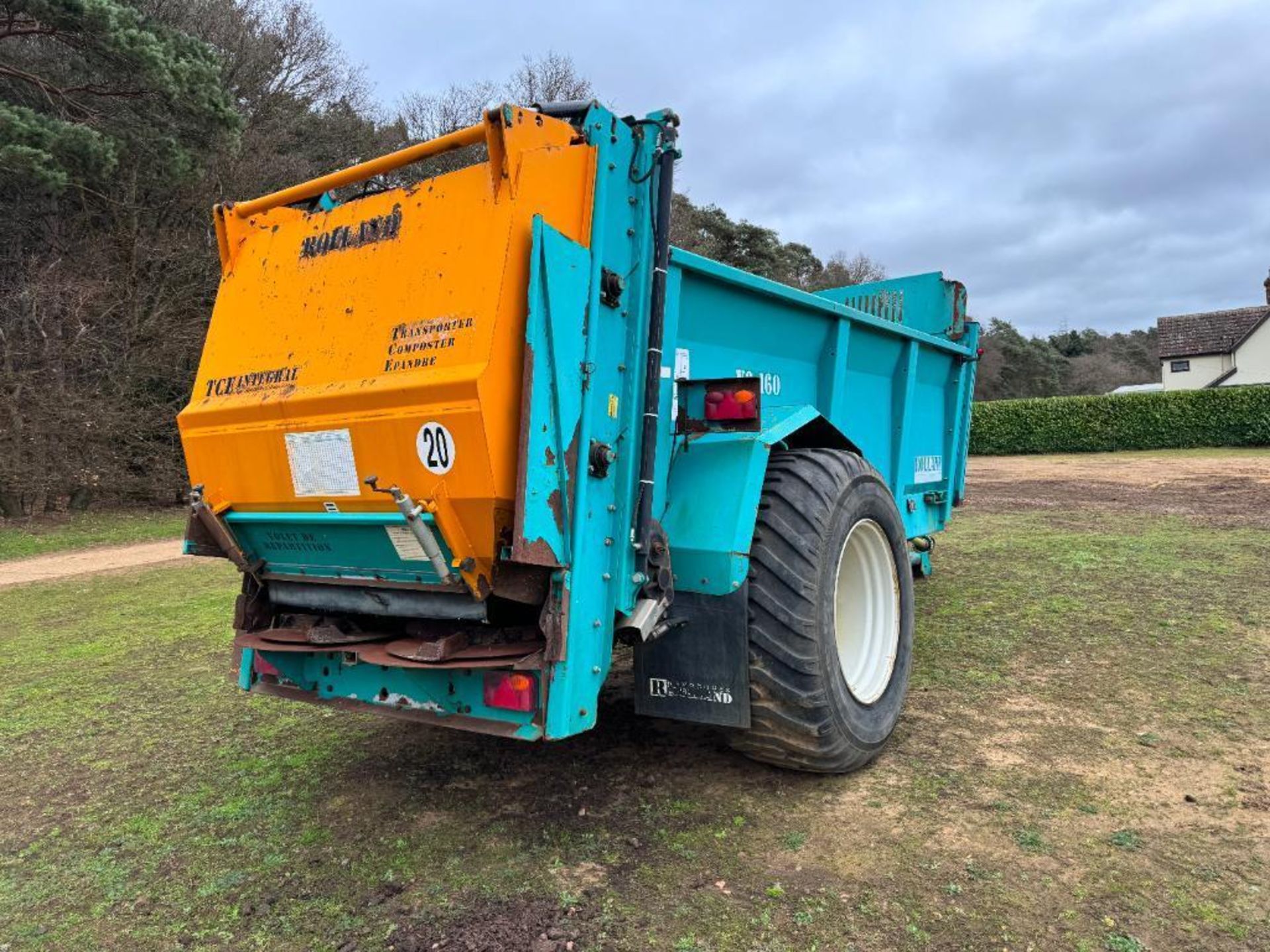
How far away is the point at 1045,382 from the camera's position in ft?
211

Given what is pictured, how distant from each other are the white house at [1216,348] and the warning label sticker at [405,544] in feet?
156

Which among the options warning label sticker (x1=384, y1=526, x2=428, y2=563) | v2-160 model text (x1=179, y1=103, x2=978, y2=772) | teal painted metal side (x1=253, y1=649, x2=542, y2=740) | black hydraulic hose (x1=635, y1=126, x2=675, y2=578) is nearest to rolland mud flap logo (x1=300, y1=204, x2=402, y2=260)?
v2-160 model text (x1=179, y1=103, x2=978, y2=772)

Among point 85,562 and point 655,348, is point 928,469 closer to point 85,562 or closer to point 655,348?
point 655,348

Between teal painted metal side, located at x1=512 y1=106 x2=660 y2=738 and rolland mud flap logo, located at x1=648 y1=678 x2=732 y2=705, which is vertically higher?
teal painted metal side, located at x1=512 y1=106 x2=660 y2=738

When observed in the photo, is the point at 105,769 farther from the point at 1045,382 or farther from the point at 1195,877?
the point at 1045,382

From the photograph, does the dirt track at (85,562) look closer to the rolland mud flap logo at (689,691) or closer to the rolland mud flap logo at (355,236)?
the rolland mud flap logo at (355,236)

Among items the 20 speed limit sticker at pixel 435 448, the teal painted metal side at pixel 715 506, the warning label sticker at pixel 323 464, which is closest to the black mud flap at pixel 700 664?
the teal painted metal side at pixel 715 506

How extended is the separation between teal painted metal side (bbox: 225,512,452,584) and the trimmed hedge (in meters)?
25.9

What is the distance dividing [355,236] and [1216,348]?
166ft

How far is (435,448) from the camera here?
2594mm

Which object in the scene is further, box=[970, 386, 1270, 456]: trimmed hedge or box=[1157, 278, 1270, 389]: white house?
box=[1157, 278, 1270, 389]: white house

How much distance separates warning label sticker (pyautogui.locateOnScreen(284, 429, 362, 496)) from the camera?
9.20ft

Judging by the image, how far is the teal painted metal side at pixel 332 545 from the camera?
9.12 feet

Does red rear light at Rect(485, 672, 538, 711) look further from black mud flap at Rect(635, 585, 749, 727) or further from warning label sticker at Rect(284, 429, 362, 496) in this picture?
warning label sticker at Rect(284, 429, 362, 496)
